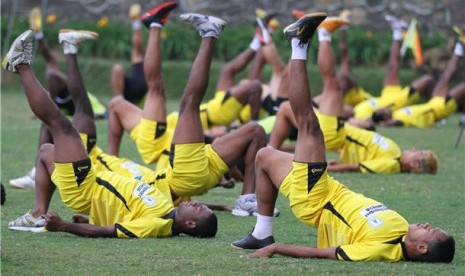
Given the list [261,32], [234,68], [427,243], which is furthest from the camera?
[234,68]

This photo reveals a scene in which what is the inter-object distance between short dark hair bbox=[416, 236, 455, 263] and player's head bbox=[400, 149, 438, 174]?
5703mm

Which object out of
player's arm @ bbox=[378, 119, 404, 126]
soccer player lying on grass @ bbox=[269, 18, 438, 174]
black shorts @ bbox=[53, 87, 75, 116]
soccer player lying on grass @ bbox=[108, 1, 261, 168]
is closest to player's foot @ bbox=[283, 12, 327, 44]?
soccer player lying on grass @ bbox=[108, 1, 261, 168]

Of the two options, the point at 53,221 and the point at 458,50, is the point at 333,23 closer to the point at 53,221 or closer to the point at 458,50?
the point at 53,221

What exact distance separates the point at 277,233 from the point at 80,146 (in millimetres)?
1722

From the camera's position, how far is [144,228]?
862 cm

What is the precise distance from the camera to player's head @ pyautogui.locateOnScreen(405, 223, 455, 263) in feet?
24.8

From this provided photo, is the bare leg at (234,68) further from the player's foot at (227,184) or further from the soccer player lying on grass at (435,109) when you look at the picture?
the player's foot at (227,184)

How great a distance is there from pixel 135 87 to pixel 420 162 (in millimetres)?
6631

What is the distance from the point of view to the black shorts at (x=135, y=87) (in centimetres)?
1861

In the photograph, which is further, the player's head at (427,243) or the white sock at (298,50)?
the white sock at (298,50)

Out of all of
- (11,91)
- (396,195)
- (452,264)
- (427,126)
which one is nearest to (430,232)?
(452,264)

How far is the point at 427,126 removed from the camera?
19.0 m

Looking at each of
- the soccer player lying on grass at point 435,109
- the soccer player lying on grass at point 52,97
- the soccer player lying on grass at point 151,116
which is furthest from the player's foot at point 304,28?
the soccer player lying on grass at point 435,109

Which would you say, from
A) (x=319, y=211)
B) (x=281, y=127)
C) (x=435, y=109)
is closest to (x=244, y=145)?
(x=319, y=211)
